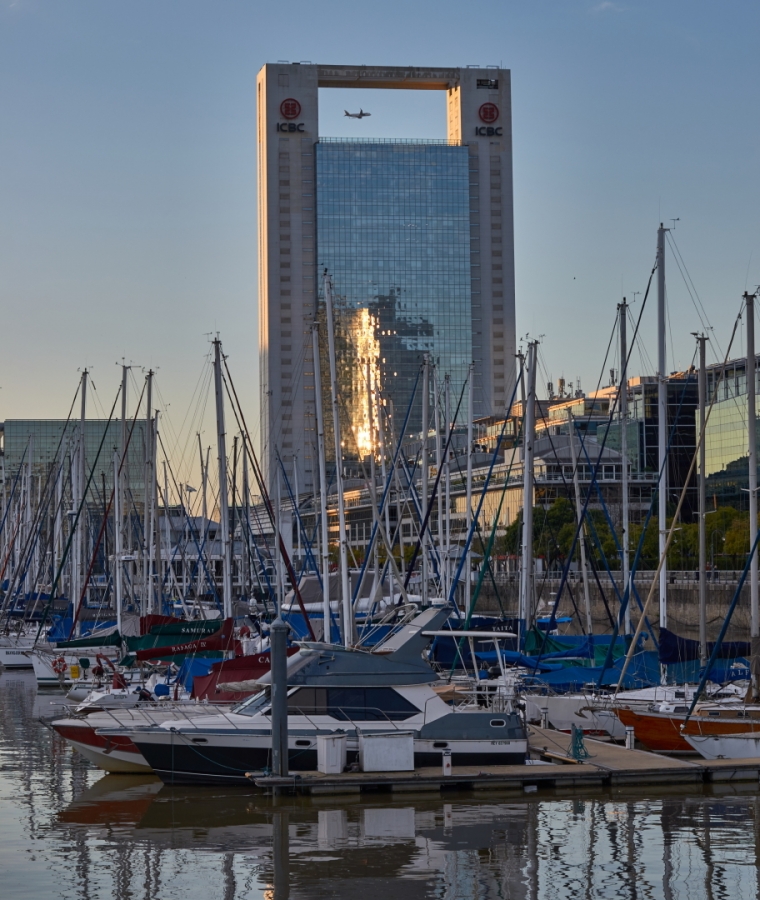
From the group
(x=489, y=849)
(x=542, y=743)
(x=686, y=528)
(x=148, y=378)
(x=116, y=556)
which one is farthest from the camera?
(x=686, y=528)

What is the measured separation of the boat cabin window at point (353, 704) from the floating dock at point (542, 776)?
1386mm

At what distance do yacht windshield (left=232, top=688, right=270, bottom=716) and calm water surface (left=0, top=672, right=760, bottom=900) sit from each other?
5.68 feet

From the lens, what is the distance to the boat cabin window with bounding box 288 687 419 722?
27859mm

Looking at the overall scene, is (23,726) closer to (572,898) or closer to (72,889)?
(72,889)

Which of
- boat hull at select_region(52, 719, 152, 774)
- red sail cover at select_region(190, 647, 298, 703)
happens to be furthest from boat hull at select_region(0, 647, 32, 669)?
boat hull at select_region(52, 719, 152, 774)

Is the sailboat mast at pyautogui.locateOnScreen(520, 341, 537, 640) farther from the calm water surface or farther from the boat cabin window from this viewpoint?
the calm water surface

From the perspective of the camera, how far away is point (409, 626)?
28938 millimetres

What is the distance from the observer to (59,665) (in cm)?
5612

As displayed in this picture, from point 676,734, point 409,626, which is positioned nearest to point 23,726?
point 409,626

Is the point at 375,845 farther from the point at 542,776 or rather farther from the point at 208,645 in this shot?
the point at 208,645

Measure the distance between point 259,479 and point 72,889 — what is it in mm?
36949

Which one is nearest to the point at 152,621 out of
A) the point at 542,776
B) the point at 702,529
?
the point at 702,529

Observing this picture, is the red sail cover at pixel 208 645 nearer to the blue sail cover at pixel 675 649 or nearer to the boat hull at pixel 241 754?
the boat hull at pixel 241 754

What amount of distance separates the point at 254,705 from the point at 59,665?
29583 mm
